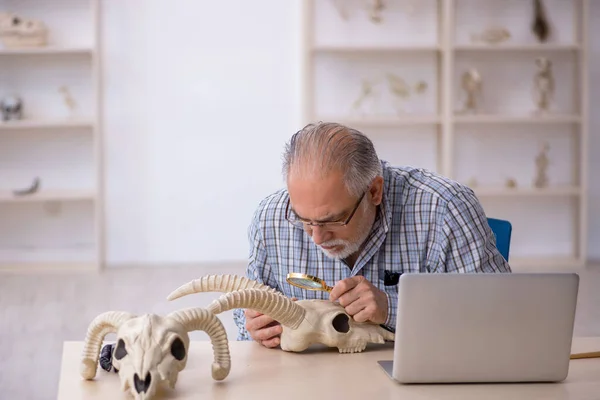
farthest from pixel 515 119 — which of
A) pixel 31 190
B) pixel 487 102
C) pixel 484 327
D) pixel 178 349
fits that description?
pixel 178 349

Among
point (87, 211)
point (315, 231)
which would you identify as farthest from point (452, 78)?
point (315, 231)

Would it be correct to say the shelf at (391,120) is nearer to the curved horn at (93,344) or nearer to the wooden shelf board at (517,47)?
the wooden shelf board at (517,47)

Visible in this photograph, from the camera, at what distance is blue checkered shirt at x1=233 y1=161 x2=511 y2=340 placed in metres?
2.22

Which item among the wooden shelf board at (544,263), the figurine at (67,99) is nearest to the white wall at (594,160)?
the wooden shelf board at (544,263)

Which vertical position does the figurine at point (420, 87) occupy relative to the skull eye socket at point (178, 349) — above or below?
above

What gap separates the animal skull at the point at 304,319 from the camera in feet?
6.15

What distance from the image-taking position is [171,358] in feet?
5.20

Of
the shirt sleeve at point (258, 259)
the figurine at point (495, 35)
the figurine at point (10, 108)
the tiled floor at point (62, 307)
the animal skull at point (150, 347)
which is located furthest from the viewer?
the figurine at point (495, 35)

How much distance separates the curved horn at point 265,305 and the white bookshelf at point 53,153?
414 centimetres

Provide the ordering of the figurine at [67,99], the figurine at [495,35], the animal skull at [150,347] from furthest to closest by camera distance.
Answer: the figurine at [495,35] < the figurine at [67,99] < the animal skull at [150,347]

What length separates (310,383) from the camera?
66.6 inches

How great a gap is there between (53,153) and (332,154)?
4407mm

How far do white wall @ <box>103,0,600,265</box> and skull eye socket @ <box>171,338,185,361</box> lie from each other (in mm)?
4555

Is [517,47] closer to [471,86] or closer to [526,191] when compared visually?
[471,86]
